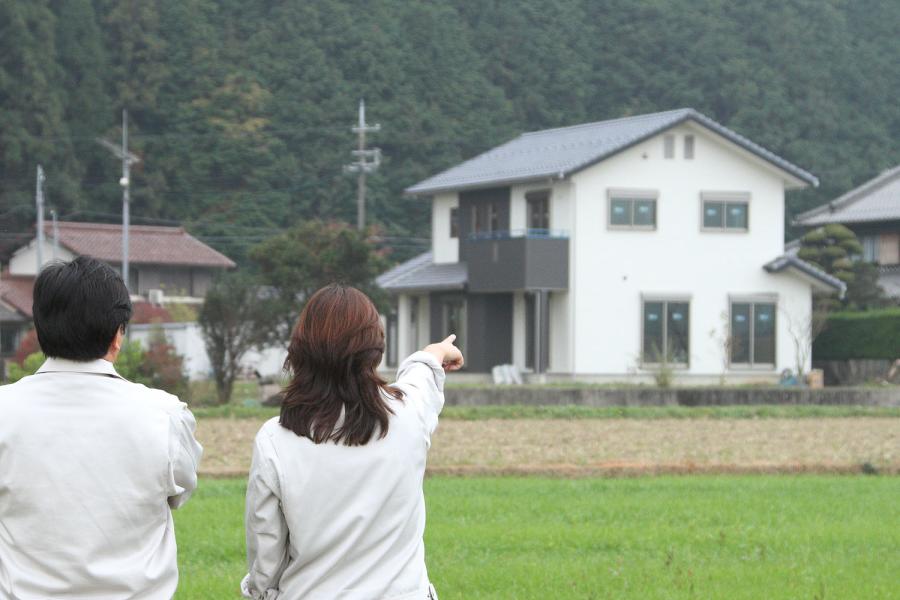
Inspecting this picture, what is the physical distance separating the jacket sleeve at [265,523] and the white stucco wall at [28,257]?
4575cm

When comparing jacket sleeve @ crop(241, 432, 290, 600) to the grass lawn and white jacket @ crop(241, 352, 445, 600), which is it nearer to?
white jacket @ crop(241, 352, 445, 600)

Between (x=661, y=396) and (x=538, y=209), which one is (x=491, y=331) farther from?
(x=661, y=396)

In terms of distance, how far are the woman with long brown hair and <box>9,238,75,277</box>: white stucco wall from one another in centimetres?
4577

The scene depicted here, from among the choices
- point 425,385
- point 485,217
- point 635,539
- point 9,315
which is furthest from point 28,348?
point 425,385

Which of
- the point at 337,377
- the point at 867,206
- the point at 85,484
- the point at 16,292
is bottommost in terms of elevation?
the point at 85,484

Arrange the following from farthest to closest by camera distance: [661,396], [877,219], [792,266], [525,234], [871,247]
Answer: [871,247] → [877,219] → [792,266] → [525,234] → [661,396]

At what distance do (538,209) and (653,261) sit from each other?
9.16 feet

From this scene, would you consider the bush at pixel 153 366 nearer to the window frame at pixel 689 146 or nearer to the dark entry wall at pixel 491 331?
the dark entry wall at pixel 491 331

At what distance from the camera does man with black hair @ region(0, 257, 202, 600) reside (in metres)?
3.20

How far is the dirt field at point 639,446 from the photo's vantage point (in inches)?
527

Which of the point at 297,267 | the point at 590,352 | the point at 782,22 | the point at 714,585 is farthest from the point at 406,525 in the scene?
the point at 782,22

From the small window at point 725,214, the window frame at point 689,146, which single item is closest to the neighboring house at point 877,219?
the small window at point 725,214

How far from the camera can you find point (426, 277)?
35000 millimetres

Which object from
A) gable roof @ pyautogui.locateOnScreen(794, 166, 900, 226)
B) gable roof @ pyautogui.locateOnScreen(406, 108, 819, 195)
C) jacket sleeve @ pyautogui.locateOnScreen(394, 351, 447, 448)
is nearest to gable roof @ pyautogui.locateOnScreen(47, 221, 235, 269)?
gable roof @ pyautogui.locateOnScreen(406, 108, 819, 195)
